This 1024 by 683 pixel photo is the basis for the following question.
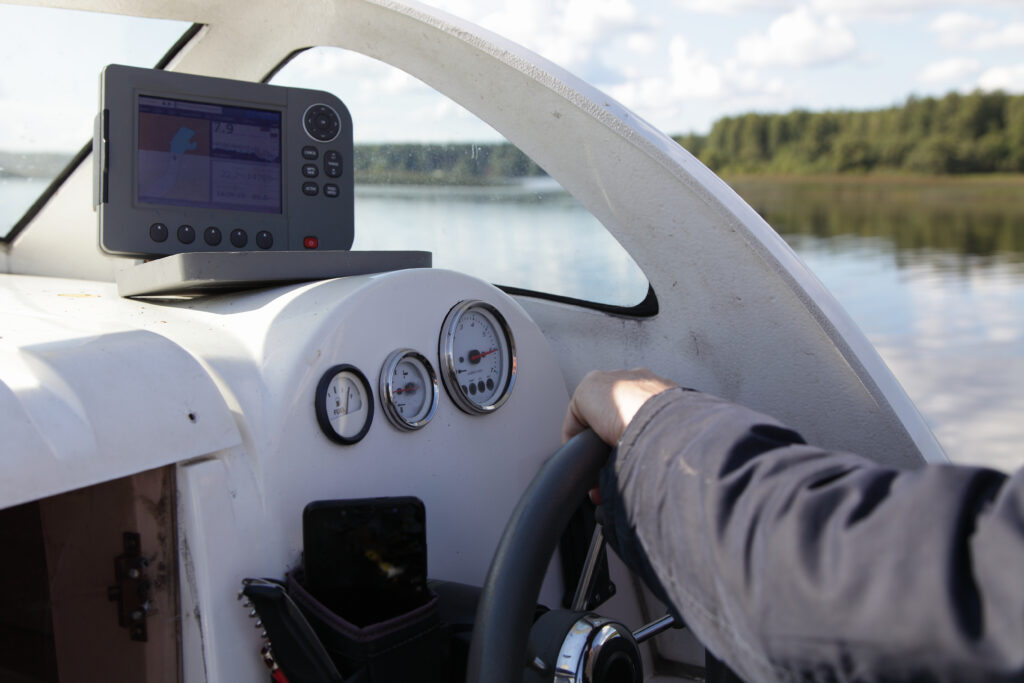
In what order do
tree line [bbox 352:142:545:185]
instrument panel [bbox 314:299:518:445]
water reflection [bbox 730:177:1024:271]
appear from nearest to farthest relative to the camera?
instrument panel [bbox 314:299:518:445]
tree line [bbox 352:142:545:185]
water reflection [bbox 730:177:1024:271]

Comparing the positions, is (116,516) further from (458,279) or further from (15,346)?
(458,279)

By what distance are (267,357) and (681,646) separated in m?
1.01

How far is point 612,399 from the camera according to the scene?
97 cm

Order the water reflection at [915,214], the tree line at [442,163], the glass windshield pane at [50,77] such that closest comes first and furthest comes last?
the tree line at [442,163] < the glass windshield pane at [50,77] < the water reflection at [915,214]

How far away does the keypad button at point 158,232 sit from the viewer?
1.67 meters

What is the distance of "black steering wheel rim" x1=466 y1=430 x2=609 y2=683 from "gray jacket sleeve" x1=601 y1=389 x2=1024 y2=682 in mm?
145

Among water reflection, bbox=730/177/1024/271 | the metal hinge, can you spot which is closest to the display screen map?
the metal hinge

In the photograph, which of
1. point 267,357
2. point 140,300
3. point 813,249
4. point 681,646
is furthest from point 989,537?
point 813,249

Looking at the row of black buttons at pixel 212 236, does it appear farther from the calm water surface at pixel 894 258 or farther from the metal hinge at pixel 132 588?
the metal hinge at pixel 132 588

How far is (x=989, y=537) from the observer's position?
562 millimetres

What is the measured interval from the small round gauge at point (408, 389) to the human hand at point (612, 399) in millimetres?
366

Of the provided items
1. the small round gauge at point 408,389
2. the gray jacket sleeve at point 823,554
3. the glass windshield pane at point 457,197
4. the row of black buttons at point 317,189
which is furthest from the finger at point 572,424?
the row of black buttons at point 317,189

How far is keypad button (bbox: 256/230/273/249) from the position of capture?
178 centimetres

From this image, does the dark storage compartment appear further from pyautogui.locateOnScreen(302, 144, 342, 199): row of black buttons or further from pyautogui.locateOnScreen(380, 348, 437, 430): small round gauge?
pyautogui.locateOnScreen(302, 144, 342, 199): row of black buttons
